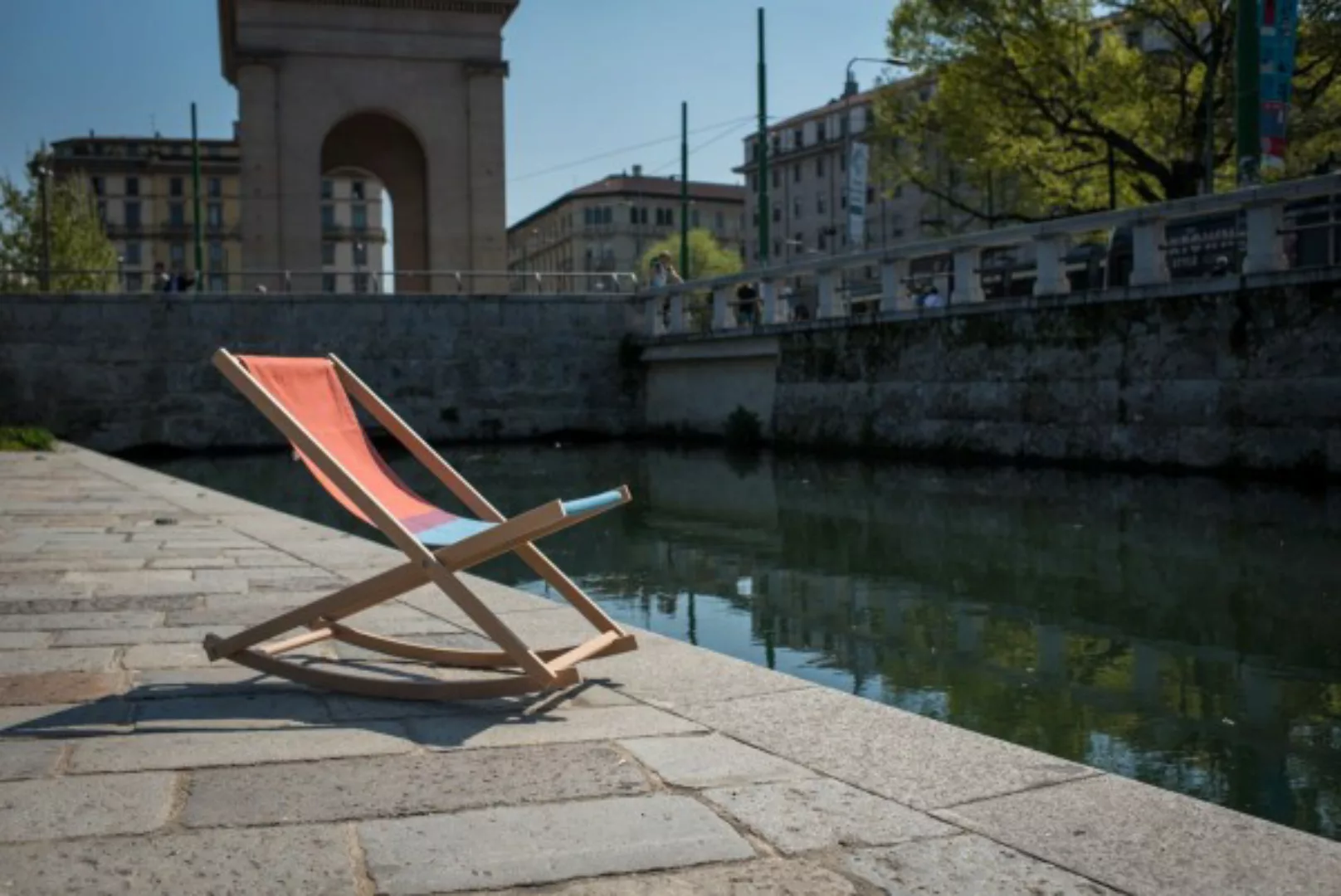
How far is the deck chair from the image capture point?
13.2ft

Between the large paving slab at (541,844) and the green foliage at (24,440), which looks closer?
the large paving slab at (541,844)

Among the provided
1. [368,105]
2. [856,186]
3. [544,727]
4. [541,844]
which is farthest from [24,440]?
[541,844]

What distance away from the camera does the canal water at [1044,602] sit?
4.79m

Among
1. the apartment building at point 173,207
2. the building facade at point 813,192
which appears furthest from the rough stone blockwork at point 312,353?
the apartment building at point 173,207

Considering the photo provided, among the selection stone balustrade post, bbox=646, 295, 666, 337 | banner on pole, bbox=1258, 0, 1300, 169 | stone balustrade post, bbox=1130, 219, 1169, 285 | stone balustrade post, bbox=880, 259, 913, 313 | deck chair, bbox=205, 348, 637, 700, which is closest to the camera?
deck chair, bbox=205, 348, 637, 700

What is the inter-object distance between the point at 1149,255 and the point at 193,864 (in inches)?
594

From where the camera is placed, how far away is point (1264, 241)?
14258 mm

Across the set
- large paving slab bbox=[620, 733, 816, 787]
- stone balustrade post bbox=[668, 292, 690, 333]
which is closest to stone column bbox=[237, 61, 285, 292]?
stone balustrade post bbox=[668, 292, 690, 333]

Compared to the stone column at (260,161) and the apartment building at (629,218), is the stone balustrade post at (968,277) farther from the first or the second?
the apartment building at (629,218)

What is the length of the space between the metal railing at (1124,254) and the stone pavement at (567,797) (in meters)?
11.0

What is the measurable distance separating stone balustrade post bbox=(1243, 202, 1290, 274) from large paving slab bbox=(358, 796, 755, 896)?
42.1ft

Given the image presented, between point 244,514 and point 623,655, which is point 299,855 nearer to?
point 623,655

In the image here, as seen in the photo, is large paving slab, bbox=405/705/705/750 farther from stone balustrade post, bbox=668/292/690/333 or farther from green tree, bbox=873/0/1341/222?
green tree, bbox=873/0/1341/222

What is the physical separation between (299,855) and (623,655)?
7.90 ft
